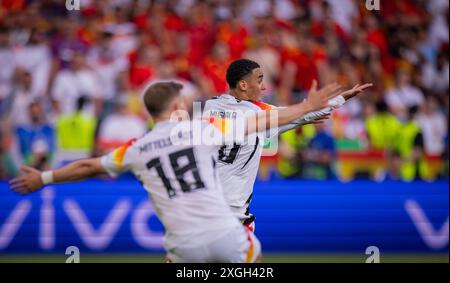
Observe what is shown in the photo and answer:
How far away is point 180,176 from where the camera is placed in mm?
6148

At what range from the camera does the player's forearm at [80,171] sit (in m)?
6.21

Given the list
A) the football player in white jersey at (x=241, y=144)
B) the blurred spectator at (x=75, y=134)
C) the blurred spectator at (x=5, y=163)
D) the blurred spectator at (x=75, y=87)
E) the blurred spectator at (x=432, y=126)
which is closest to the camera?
the football player in white jersey at (x=241, y=144)

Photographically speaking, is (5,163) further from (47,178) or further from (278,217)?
(47,178)

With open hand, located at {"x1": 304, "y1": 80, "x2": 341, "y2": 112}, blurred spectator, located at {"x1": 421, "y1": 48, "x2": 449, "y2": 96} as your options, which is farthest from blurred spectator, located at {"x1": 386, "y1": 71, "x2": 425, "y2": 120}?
open hand, located at {"x1": 304, "y1": 80, "x2": 341, "y2": 112}

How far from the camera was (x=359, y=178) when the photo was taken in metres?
14.0

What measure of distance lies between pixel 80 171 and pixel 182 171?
782 millimetres

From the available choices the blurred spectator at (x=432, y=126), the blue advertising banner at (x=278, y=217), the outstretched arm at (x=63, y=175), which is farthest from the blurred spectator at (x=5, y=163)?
the outstretched arm at (x=63, y=175)

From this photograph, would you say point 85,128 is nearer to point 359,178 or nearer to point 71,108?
point 71,108

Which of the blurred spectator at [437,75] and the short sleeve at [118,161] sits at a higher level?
the blurred spectator at [437,75]

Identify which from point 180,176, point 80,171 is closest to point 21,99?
point 80,171

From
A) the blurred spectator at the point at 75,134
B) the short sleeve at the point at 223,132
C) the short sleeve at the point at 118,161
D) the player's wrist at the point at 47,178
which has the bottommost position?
the player's wrist at the point at 47,178

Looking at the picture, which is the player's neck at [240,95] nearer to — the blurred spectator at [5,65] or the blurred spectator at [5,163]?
the blurred spectator at [5,163]

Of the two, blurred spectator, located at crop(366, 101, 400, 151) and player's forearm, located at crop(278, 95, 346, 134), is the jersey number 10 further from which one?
blurred spectator, located at crop(366, 101, 400, 151)
